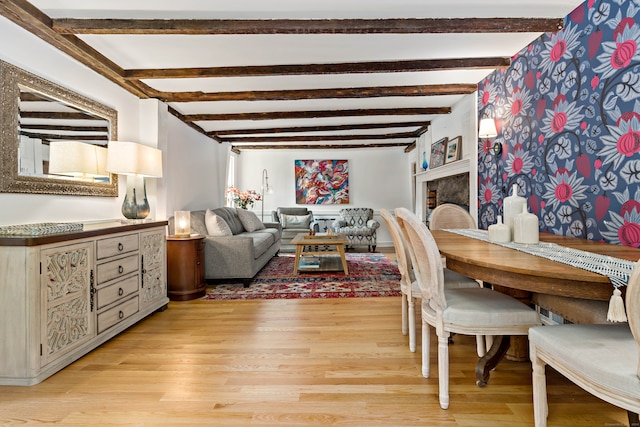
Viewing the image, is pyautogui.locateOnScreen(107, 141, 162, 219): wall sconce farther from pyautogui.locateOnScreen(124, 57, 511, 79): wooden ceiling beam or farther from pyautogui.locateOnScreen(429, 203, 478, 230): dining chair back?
pyautogui.locateOnScreen(429, 203, 478, 230): dining chair back

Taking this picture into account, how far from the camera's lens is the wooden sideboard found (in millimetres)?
1807

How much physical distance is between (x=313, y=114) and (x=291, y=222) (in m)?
2.72

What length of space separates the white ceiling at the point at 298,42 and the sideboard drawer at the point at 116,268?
5.73ft

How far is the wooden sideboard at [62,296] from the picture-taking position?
5.93 feet

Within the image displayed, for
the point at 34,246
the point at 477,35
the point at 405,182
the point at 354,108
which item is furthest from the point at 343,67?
the point at 405,182

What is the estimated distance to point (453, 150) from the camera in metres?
4.68

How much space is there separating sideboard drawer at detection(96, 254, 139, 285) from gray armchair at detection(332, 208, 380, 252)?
174 inches

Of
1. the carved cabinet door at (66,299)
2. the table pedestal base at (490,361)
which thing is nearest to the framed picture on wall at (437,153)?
the table pedestal base at (490,361)

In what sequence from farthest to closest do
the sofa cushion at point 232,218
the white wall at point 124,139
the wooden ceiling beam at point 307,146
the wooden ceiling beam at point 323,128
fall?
the wooden ceiling beam at point 307,146 < the wooden ceiling beam at point 323,128 < the sofa cushion at point 232,218 < the white wall at point 124,139

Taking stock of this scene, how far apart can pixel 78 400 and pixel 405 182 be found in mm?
7120

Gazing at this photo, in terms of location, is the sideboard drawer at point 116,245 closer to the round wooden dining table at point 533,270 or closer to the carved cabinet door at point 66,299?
the carved cabinet door at point 66,299

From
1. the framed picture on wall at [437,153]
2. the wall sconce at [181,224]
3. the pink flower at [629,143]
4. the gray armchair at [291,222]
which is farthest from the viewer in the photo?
the gray armchair at [291,222]

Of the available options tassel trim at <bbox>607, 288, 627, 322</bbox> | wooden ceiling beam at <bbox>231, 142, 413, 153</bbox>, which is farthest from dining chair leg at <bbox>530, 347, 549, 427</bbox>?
wooden ceiling beam at <bbox>231, 142, 413, 153</bbox>

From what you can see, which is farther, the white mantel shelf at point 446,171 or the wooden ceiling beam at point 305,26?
the white mantel shelf at point 446,171
